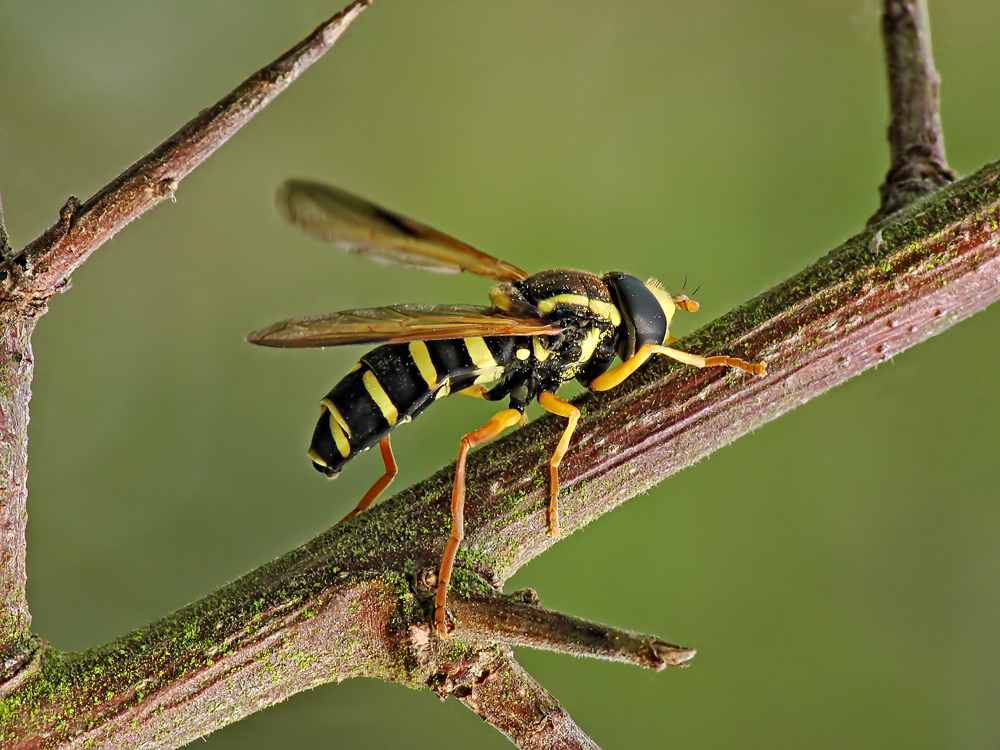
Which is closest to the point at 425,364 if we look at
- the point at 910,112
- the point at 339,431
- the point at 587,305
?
the point at 339,431

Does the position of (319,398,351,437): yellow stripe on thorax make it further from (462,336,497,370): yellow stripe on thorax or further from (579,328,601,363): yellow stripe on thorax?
(579,328,601,363): yellow stripe on thorax

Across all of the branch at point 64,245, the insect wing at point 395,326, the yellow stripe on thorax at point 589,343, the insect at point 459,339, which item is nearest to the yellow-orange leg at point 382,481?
the insect at point 459,339

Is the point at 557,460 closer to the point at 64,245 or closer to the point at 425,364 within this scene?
the point at 425,364

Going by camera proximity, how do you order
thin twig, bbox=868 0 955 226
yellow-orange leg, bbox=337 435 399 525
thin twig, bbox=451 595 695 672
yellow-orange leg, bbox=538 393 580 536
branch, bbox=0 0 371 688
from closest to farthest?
thin twig, bbox=451 595 695 672, branch, bbox=0 0 371 688, yellow-orange leg, bbox=538 393 580 536, thin twig, bbox=868 0 955 226, yellow-orange leg, bbox=337 435 399 525

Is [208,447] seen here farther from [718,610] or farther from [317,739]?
[718,610]

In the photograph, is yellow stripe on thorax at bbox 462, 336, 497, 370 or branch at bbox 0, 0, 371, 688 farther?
yellow stripe on thorax at bbox 462, 336, 497, 370

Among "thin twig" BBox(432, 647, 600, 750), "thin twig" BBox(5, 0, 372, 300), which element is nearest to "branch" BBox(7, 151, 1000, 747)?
"thin twig" BBox(432, 647, 600, 750)
